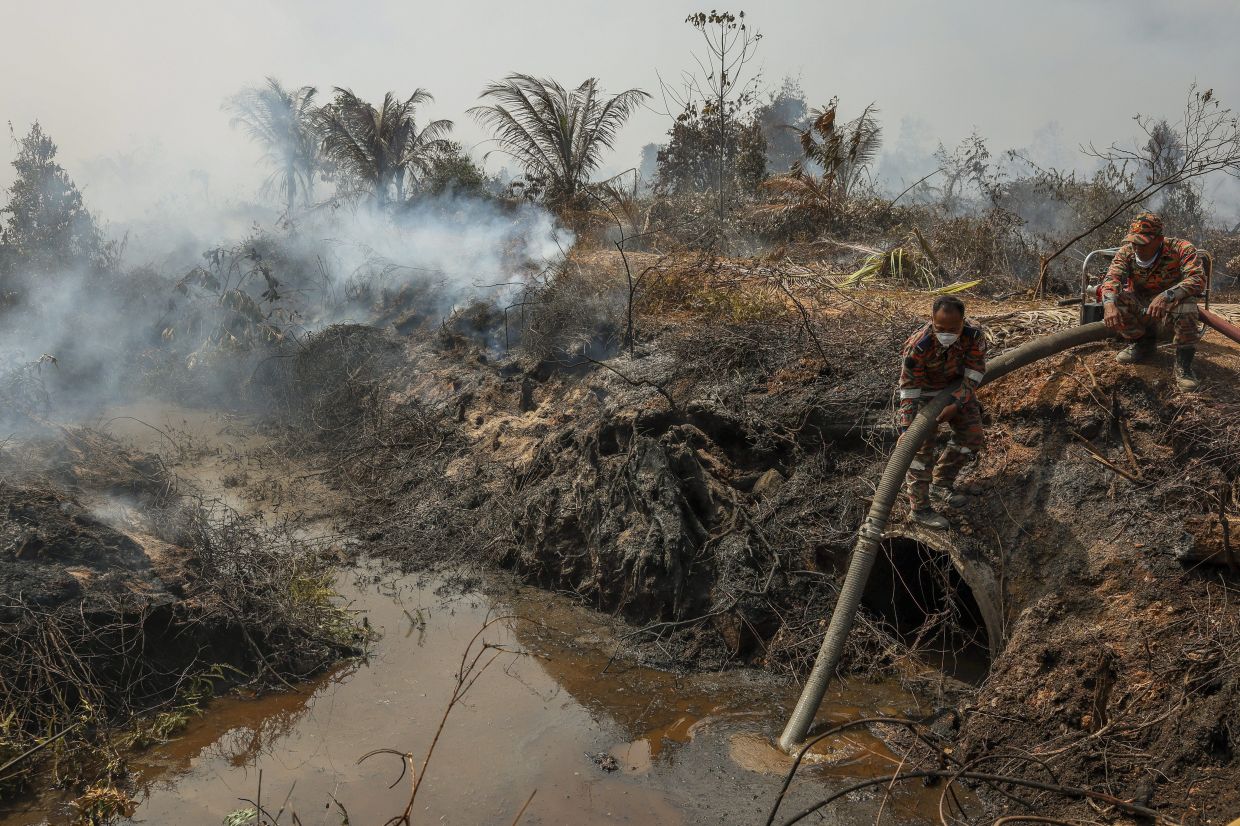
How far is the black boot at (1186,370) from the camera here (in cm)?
562

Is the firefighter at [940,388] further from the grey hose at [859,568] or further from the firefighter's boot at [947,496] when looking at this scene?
the grey hose at [859,568]

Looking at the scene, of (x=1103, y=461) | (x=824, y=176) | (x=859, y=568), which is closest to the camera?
(x=859, y=568)

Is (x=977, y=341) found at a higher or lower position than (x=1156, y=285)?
lower

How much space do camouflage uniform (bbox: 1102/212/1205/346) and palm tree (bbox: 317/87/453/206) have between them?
16367 millimetres

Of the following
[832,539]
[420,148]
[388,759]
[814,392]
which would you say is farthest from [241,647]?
[420,148]

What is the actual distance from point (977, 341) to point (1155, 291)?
148 centimetres

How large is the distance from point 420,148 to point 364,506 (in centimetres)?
1221

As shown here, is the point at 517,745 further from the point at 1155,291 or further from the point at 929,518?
the point at 1155,291

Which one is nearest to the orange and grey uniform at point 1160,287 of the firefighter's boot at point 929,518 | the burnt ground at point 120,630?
the firefighter's boot at point 929,518

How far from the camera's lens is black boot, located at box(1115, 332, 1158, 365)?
5.95 m

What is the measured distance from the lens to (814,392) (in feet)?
24.7

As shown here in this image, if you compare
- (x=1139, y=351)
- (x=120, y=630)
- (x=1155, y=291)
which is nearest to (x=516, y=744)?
(x=120, y=630)

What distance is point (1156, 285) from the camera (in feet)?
18.9

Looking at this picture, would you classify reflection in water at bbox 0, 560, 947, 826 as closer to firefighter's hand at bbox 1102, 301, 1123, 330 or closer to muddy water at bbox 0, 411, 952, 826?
muddy water at bbox 0, 411, 952, 826
